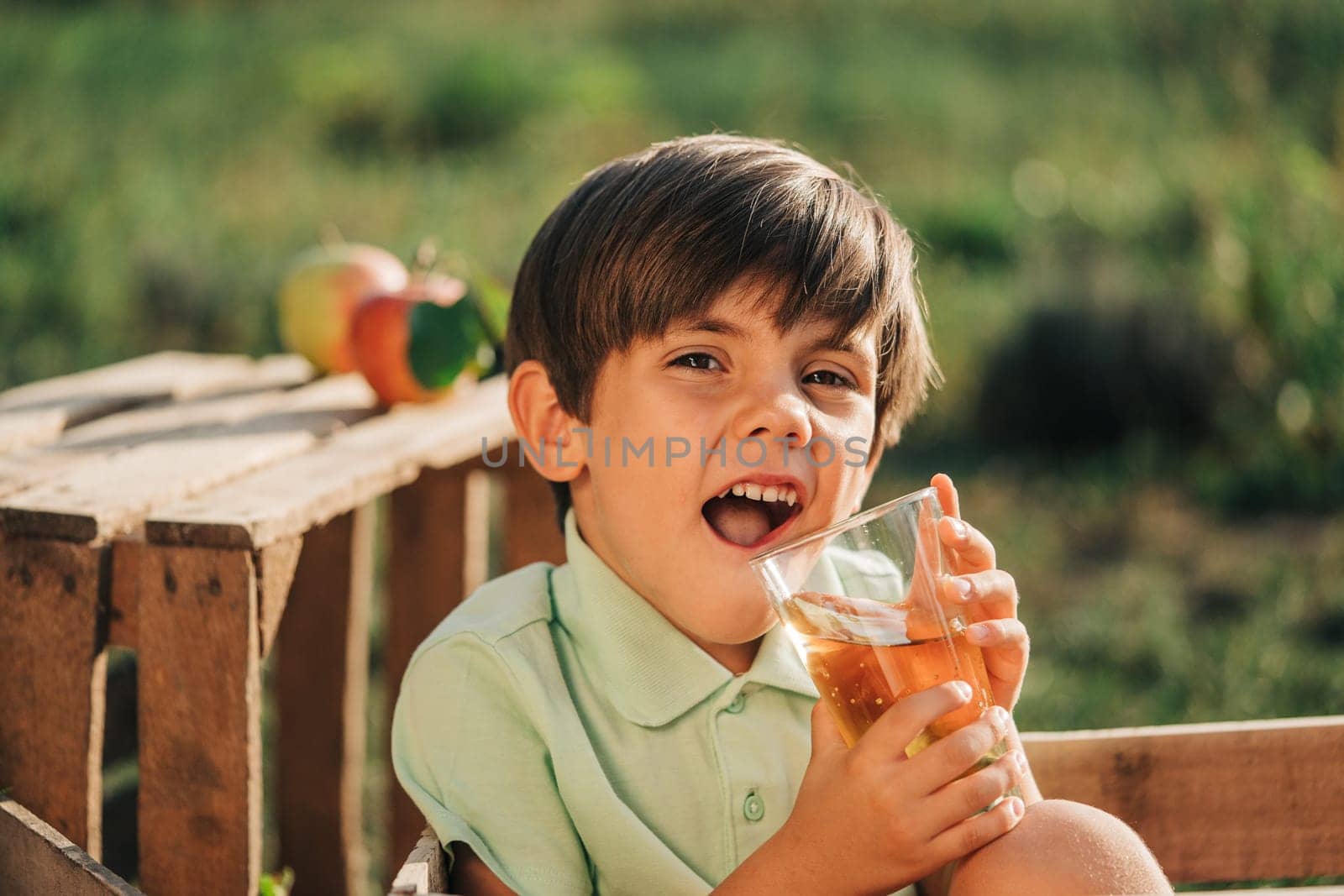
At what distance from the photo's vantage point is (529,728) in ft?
5.14

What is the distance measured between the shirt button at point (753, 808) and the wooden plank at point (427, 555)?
49.3 inches

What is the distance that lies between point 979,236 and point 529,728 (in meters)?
6.10

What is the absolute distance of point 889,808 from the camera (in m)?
1.31

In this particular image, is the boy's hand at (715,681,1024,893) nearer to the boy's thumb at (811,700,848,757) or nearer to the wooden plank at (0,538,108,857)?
the boy's thumb at (811,700,848,757)

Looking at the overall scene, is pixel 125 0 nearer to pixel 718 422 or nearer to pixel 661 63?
pixel 661 63

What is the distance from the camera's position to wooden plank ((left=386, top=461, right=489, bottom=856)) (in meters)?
2.77

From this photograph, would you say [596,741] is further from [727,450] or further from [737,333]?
[737,333]

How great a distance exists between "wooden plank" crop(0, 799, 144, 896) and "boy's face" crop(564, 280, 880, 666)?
63cm

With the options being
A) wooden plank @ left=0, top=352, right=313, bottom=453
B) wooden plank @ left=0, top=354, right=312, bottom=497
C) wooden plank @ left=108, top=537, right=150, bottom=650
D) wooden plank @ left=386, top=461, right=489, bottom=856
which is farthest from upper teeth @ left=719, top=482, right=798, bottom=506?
wooden plank @ left=386, top=461, right=489, bottom=856

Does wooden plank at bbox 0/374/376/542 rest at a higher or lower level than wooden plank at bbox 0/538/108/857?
higher

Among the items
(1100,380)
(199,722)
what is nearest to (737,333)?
(199,722)

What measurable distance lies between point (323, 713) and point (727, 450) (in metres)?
1.53

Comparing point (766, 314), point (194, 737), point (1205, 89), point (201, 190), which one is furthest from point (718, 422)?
point (1205, 89)

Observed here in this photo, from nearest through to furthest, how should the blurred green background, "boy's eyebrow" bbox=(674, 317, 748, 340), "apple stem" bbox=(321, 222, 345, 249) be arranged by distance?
"boy's eyebrow" bbox=(674, 317, 748, 340)
"apple stem" bbox=(321, 222, 345, 249)
the blurred green background
